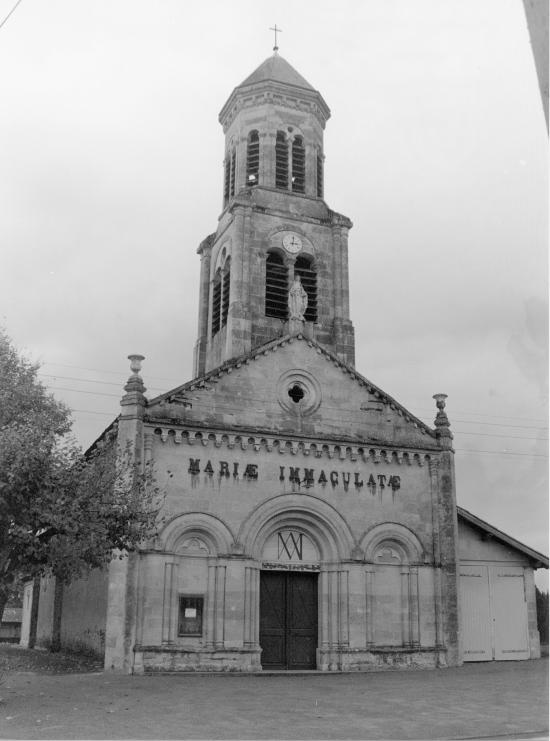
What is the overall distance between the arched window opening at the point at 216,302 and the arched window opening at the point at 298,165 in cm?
592

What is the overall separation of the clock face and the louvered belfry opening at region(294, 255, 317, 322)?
0.44m

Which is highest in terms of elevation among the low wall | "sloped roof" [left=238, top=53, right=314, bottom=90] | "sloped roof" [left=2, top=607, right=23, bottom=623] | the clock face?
"sloped roof" [left=238, top=53, right=314, bottom=90]

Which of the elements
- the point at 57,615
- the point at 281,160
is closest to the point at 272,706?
the point at 57,615

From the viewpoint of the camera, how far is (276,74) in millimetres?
40031

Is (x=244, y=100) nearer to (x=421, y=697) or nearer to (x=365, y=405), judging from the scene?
(x=365, y=405)

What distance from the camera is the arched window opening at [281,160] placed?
127ft

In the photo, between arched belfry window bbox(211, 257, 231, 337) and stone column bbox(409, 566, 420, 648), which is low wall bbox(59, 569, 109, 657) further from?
arched belfry window bbox(211, 257, 231, 337)

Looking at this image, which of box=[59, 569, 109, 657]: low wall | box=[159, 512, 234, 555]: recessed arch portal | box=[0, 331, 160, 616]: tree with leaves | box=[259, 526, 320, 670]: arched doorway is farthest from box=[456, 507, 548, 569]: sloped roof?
box=[0, 331, 160, 616]: tree with leaves

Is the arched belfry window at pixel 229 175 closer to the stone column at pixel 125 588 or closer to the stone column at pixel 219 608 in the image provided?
the stone column at pixel 125 588

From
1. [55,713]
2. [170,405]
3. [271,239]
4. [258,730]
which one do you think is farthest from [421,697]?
[271,239]

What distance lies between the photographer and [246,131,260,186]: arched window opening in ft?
127

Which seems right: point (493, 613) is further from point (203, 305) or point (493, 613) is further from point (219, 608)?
point (203, 305)

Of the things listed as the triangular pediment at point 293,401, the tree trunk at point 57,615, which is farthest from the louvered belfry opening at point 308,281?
the tree trunk at point 57,615

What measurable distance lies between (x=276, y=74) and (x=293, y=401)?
19.6 metres
